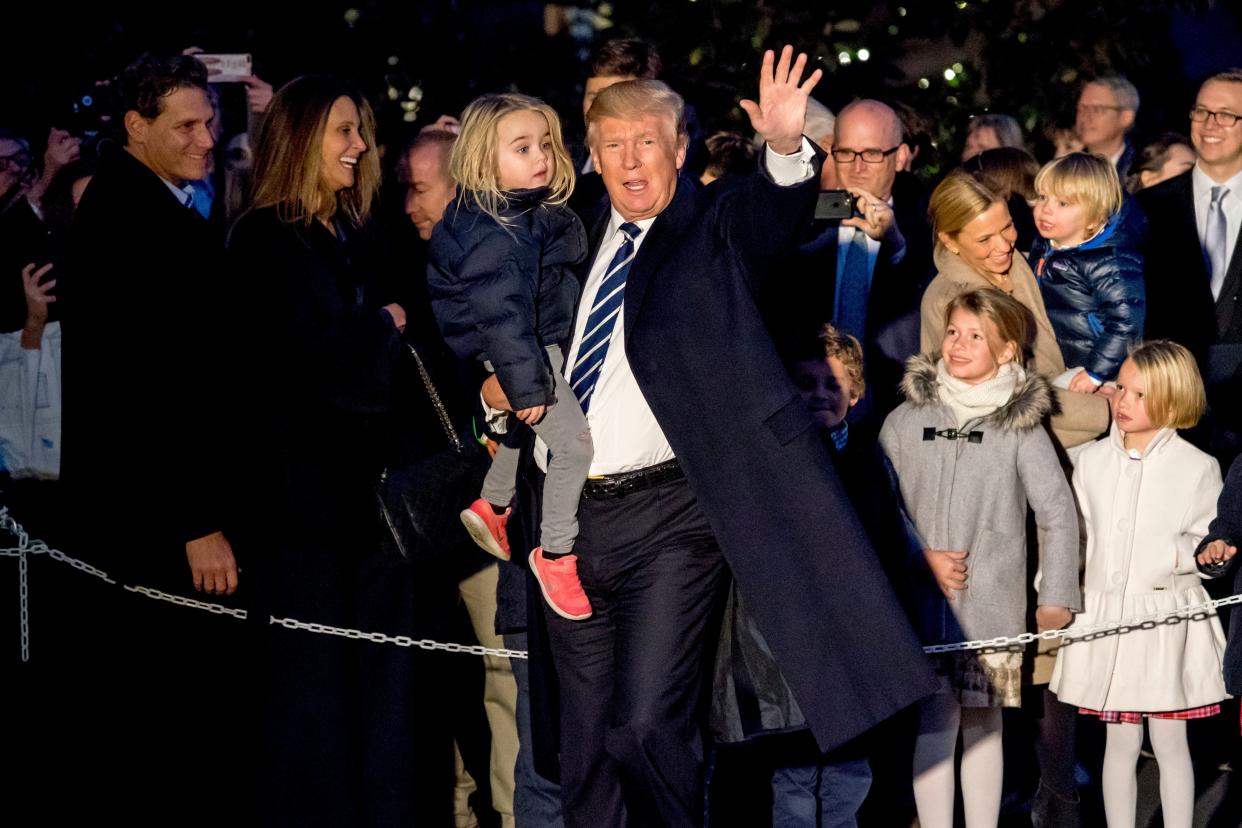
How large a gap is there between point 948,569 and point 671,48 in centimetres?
426

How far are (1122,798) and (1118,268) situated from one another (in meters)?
1.89

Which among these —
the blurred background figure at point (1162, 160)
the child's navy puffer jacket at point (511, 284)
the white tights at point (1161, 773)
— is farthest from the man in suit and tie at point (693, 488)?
the blurred background figure at point (1162, 160)

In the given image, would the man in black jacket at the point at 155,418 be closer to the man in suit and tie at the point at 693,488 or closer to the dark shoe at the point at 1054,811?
Answer: the man in suit and tie at the point at 693,488

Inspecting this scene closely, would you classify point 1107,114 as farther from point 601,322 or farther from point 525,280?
point 525,280

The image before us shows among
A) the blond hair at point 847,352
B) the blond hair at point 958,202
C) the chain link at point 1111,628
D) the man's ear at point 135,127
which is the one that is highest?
the man's ear at point 135,127

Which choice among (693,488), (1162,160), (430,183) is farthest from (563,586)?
(1162,160)

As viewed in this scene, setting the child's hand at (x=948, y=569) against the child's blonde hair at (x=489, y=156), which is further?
the child's hand at (x=948, y=569)

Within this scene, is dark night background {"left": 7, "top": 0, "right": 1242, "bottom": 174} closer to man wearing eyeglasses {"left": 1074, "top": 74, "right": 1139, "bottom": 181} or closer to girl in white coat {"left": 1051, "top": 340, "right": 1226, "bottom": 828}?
man wearing eyeglasses {"left": 1074, "top": 74, "right": 1139, "bottom": 181}

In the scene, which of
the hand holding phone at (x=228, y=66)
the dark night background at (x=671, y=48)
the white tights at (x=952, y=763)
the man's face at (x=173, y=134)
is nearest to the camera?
the man's face at (x=173, y=134)

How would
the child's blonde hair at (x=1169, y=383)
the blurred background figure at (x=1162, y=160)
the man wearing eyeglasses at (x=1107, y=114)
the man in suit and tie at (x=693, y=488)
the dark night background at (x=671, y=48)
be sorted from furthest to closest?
the dark night background at (x=671, y=48) < the man wearing eyeglasses at (x=1107, y=114) < the blurred background figure at (x=1162, y=160) < the child's blonde hair at (x=1169, y=383) < the man in suit and tie at (x=693, y=488)

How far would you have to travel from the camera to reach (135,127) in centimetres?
561

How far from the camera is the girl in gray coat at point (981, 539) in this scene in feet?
19.0

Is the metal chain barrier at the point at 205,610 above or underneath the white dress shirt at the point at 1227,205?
underneath

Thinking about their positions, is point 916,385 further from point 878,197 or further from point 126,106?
point 126,106
